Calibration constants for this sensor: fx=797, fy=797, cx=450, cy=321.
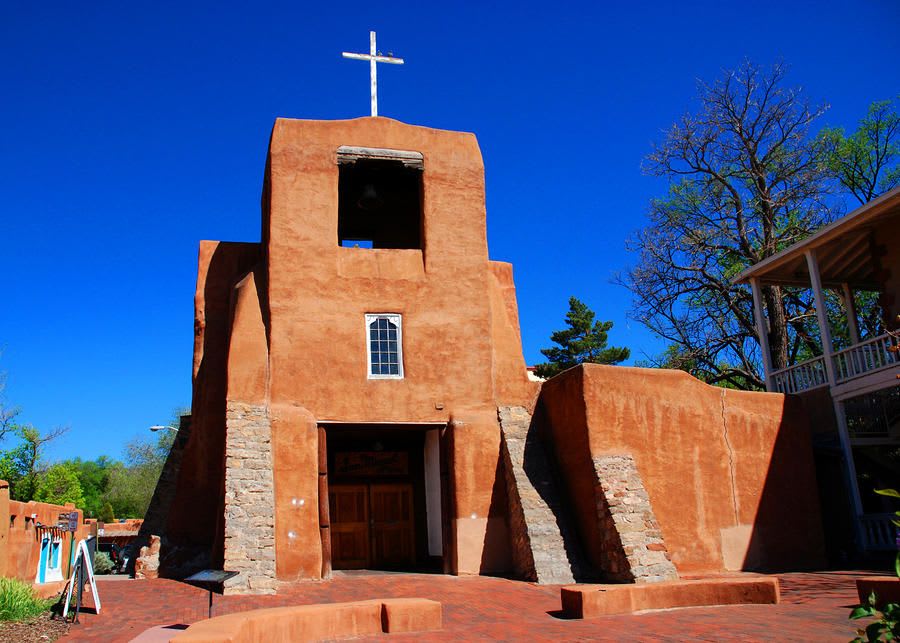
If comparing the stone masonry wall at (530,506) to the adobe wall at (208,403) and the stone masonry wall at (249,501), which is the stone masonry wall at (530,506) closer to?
the stone masonry wall at (249,501)

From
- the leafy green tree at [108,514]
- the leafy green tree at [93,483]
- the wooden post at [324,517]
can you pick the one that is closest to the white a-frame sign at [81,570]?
the wooden post at [324,517]

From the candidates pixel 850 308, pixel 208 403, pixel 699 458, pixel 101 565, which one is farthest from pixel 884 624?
pixel 101 565

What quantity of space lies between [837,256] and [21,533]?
18051mm

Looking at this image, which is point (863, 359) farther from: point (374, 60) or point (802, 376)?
point (374, 60)

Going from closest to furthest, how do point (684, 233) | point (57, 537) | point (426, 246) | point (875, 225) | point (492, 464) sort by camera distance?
point (57, 537) → point (492, 464) → point (426, 246) → point (875, 225) → point (684, 233)

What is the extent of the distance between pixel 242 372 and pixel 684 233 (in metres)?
16.9

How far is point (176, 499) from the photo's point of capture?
15.9m

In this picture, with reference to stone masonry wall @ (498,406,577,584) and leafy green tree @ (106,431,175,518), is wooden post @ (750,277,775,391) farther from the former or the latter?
leafy green tree @ (106,431,175,518)

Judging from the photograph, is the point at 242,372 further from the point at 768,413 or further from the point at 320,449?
the point at 768,413

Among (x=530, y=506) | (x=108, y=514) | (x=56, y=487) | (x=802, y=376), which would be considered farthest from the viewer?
(x=108, y=514)

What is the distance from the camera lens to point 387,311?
16.3 metres

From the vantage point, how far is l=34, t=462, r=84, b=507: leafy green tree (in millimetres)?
34188

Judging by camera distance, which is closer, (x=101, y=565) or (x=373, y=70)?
(x=373, y=70)

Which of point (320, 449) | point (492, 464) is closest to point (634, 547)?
point (492, 464)
